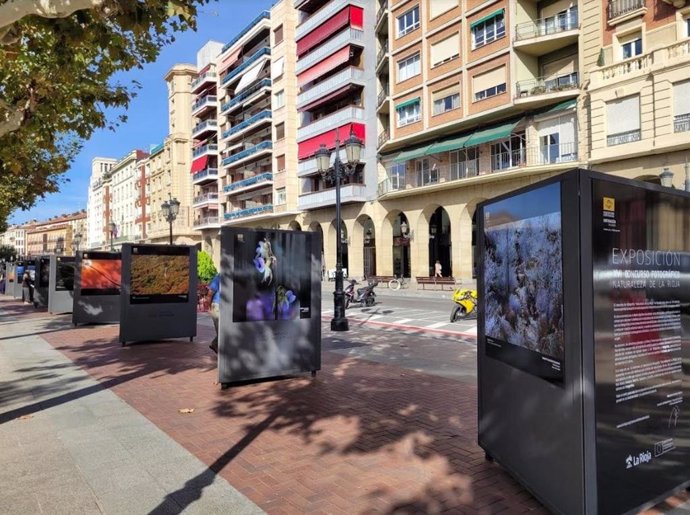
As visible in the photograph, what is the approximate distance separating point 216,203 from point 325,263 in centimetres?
2030

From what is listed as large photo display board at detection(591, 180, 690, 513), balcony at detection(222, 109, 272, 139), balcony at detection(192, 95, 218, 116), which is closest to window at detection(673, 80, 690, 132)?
large photo display board at detection(591, 180, 690, 513)

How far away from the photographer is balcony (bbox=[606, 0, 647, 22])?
884 inches

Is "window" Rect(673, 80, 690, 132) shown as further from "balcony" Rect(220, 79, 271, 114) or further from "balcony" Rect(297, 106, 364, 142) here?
"balcony" Rect(220, 79, 271, 114)

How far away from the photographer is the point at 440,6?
101ft

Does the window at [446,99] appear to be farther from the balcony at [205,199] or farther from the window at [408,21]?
the balcony at [205,199]

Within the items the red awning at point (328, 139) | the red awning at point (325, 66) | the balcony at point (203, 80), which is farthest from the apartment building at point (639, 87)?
the balcony at point (203, 80)

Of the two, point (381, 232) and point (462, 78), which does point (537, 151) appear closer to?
point (462, 78)

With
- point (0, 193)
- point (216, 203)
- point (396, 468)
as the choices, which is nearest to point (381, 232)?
point (0, 193)

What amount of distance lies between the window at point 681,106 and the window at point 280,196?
29686 mm

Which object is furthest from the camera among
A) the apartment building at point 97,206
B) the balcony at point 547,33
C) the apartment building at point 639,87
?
the apartment building at point 97,206

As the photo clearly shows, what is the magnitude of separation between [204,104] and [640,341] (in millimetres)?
61267

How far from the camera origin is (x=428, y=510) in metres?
3.34

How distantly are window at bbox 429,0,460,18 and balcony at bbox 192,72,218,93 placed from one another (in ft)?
110

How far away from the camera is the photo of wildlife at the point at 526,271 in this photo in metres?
2.94
